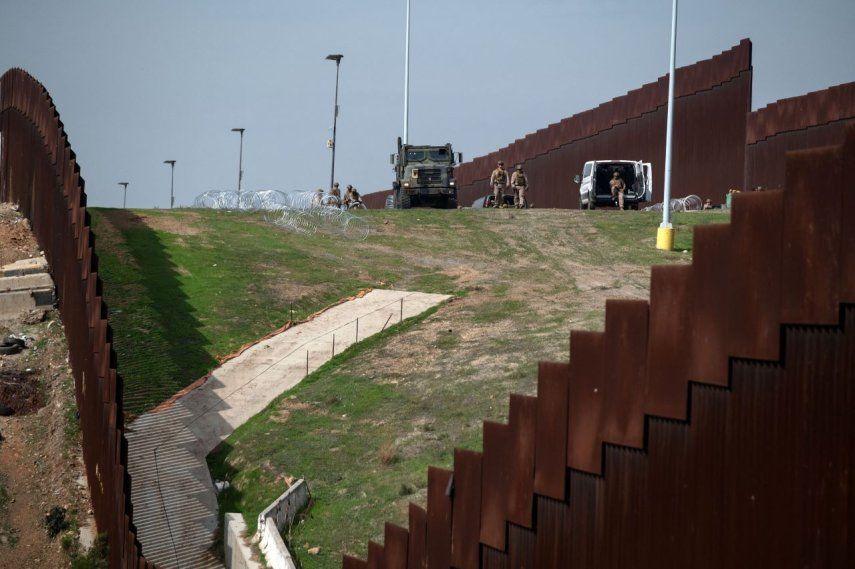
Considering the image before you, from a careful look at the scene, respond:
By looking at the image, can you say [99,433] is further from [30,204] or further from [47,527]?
[30,204]

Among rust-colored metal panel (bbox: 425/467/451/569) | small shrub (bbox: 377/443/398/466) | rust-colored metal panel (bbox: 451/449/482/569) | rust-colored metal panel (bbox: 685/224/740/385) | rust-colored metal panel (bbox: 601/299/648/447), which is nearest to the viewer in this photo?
rust-colored metal panel (bbox: 685/224/740/385)

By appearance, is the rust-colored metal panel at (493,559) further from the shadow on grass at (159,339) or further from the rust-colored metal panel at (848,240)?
the shadow on grass at (159,339)

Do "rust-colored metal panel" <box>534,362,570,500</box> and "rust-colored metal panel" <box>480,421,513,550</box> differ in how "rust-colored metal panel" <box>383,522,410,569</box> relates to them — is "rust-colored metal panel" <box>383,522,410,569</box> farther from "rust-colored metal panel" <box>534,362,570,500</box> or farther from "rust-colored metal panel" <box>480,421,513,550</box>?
"rust-colored metal panel" <box>534,362,570,500</box>

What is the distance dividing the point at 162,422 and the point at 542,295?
428 inches

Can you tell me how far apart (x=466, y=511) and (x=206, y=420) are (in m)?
11.9

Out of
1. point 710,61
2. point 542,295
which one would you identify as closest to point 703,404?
point 542,295

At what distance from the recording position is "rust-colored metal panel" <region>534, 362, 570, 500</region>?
1002 centimetres

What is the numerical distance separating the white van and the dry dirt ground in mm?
24891

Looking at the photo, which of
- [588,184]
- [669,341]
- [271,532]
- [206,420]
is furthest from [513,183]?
[669,341]

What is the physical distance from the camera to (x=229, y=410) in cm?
2259

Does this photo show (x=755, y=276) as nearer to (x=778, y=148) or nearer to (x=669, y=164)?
(x=669, y=164)

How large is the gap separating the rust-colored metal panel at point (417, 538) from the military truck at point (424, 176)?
3490 centimetres

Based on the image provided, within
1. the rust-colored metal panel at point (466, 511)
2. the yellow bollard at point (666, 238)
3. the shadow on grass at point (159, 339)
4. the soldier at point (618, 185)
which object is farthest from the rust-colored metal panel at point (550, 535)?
the soldier at point (618, 185)

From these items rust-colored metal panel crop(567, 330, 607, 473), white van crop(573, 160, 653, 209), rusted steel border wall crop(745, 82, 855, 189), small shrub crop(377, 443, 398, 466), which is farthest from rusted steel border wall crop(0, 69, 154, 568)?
rusted steel border wall crop(745, 82, 855, 189)
